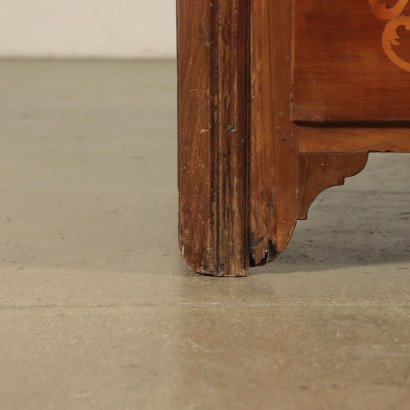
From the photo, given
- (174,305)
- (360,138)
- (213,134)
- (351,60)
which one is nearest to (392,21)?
(351,60)

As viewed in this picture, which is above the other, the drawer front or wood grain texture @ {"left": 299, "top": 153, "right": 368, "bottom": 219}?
the drawer front

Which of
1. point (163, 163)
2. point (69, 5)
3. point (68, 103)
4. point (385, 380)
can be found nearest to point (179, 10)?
point (385, 380)

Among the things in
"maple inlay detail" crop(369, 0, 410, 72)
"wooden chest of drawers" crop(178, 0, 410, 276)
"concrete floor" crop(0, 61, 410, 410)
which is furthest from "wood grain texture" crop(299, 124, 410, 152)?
"concrete floor" crop(0, 61, 410, 410)

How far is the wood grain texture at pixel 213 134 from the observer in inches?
63.4

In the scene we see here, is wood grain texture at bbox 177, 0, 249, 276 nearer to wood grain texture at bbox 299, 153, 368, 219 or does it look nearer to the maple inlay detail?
wood grain texture at bbox 299, 153, 368, 219

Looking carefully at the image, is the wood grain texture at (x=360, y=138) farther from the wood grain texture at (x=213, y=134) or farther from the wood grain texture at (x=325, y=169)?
the wood grain texture at (x=213, y=134)

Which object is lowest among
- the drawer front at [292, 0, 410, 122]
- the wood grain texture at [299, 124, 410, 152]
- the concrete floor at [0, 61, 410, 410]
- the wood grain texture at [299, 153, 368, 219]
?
the concrete floor at [0, 61, 410, 410]

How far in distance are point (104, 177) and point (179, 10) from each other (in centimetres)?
111

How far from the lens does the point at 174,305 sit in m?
1.56

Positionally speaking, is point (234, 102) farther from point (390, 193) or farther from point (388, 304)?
point (390, 193)

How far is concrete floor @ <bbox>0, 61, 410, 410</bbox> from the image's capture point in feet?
4.05

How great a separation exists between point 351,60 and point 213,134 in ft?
0.82

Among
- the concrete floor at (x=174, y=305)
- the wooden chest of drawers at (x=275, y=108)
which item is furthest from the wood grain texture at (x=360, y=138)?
the concrete floor at (x=174, y=305)

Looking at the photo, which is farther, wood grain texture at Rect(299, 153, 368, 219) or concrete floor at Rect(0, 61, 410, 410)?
wood grain texture at Rect(299, 153, 368, 219)
